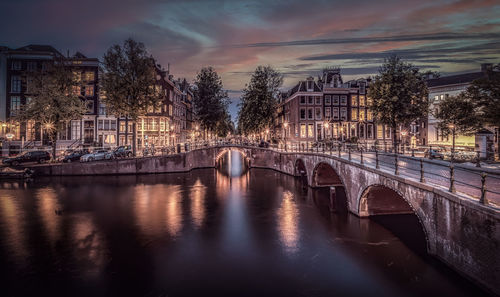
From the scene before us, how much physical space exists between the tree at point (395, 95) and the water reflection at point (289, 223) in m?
15.5

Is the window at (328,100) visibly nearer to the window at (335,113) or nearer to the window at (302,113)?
the window at (335,113)

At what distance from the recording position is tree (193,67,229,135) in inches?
2400

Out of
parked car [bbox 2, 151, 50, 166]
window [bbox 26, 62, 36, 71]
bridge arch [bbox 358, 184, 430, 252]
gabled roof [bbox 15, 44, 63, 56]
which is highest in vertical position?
gabled roof [bbox 15, 44, 63, 56]

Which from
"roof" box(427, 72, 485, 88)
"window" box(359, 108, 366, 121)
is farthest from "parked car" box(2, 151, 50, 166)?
"roof" box(427, 72, 485, 88)

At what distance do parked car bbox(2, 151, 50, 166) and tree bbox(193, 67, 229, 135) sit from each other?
28.3m

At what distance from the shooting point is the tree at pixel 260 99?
55094 millimetres

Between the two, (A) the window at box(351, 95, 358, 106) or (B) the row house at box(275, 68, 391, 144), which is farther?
(A) the window at box(351, 95, 358, 106)

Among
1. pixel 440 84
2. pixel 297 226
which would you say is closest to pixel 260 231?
pixel 297 226

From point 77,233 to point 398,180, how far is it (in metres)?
19.0

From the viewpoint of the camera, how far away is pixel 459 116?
124ft

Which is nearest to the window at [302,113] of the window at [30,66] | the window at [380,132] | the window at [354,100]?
the window at [354,100]

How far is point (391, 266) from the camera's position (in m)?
13.1

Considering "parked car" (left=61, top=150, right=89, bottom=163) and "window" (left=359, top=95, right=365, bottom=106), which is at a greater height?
"window" (left=359, top=95, right=365, bottom=106)

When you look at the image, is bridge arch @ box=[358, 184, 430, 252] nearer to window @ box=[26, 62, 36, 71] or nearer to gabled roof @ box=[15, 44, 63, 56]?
window @ box=[26, 62, 36, 71]
